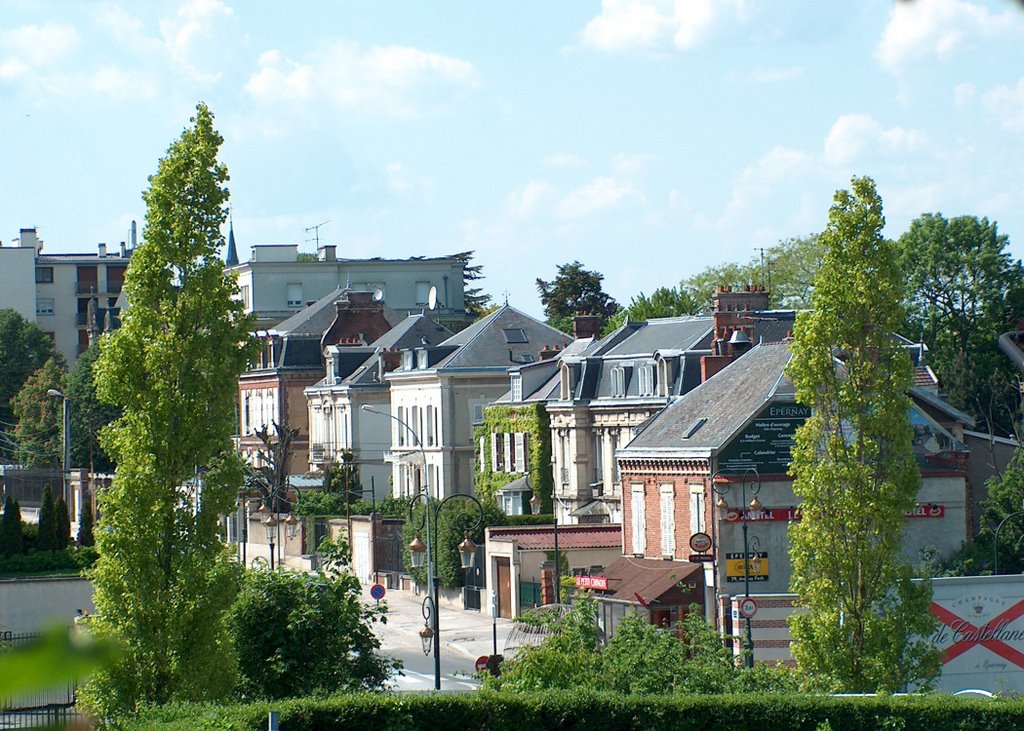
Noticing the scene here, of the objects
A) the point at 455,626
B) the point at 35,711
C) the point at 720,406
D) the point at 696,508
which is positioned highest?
the point at 720,406

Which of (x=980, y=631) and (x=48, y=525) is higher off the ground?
(x=48, y=525)

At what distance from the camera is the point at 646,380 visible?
54969mm

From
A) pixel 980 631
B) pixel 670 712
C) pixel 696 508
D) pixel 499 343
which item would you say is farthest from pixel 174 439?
pixel 499 343

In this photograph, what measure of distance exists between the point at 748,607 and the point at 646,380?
21414mm

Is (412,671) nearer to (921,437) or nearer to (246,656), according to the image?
(921,437)

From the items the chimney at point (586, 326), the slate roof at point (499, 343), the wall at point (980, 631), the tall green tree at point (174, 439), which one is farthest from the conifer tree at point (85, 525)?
the wall at point (980, 631)

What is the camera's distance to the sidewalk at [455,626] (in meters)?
46.3

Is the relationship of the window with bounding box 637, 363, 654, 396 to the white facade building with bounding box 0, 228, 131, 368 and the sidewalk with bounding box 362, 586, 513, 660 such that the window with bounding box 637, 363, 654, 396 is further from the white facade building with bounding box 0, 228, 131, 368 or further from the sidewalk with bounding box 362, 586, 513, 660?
the white facade building with bounding box 0, 228, 131, 368

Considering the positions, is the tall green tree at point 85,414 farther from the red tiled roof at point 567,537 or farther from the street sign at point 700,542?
the street sign at point 700,542

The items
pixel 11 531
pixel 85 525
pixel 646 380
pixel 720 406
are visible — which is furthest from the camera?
pixel 85 525

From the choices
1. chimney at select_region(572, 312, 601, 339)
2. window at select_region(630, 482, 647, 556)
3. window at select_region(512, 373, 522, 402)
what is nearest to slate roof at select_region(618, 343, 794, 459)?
window at select_region(630, 482, 647, 556)

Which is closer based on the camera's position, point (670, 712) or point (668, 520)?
point (670, 712)

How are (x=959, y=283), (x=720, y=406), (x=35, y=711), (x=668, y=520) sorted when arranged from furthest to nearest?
(x=959, y=283) < (x=720, y=406) < (x=668, y=520) < (x=35, y=711)

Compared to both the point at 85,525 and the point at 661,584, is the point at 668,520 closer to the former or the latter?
the point at 661,584
